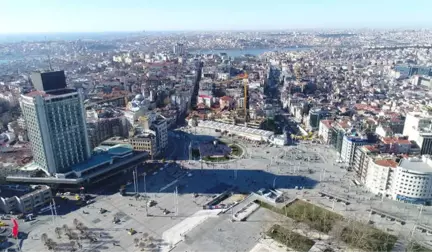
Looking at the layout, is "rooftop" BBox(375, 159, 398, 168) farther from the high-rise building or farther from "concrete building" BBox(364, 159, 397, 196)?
the high-rise building

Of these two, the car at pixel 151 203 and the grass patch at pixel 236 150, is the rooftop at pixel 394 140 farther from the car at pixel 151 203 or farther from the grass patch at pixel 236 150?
the car at pixel 151 203

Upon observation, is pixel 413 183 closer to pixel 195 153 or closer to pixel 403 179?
pixel 403 179

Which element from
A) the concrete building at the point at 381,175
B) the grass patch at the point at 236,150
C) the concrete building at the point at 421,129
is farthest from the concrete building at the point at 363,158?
the grass patch at the point at 236,150

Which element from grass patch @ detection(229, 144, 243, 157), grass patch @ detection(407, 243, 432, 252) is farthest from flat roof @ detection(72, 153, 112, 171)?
grass patch @ detection(407, 243, 432, 252)

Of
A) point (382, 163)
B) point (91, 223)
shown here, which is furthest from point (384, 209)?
point (91, 223)

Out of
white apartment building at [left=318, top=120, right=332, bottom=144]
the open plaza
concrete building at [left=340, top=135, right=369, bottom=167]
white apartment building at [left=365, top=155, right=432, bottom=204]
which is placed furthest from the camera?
white apartment building at [left=318, top=120, right=332, bottom=144]

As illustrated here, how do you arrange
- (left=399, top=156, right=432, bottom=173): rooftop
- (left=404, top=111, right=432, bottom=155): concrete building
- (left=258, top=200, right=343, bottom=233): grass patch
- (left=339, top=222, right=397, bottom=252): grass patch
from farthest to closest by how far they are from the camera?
(left=404, top=111, right=432, bottom=155): concrete building, (left=399, top=156, right=432, bottom=173): rooftop, (left=258, top=200, right=343, bottom=233): grass patch, (left=339, top=222, right=397, bottom=252): grass patch

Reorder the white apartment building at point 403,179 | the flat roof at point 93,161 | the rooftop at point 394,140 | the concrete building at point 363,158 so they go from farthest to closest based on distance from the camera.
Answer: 1. the rooftop at point 394,140
2. the concrete building at point 363,158
3. the flat roof at point 93,161
4. the white apartment building at point 403,179
